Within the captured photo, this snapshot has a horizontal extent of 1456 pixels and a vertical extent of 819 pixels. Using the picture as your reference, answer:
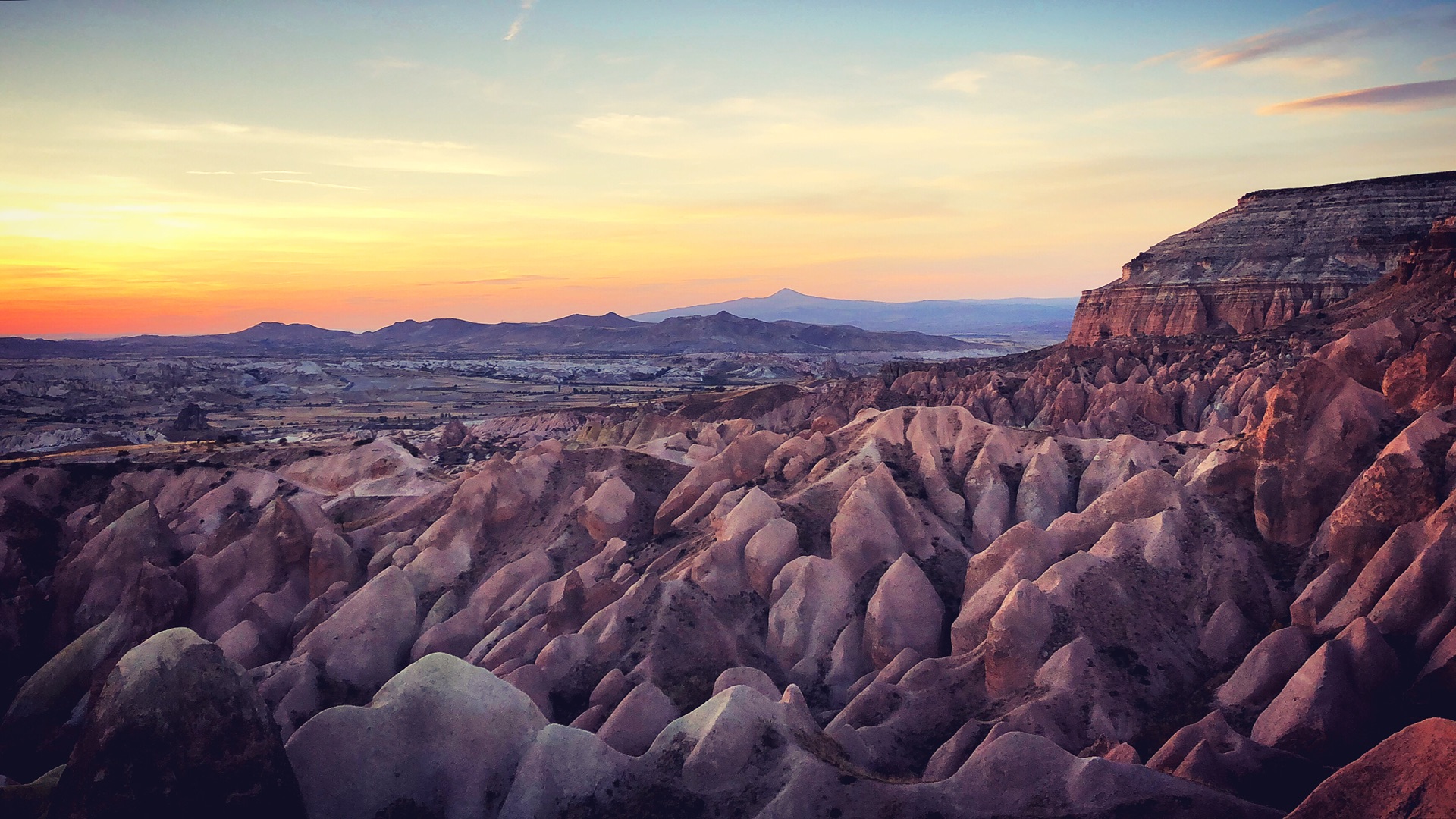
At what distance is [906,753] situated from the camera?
849 inches

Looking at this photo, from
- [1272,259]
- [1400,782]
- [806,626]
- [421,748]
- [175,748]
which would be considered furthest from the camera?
[1272,259]

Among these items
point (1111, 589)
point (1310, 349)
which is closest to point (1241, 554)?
point (1111, 589)

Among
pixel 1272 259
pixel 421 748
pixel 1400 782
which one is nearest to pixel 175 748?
pixel 421 748

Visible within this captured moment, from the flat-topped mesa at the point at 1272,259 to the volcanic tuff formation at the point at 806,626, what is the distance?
44.2 m

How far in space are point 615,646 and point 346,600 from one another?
1176 cm

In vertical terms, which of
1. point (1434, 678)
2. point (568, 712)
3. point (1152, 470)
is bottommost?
point (568, 712)

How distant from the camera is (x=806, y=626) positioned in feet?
95.0

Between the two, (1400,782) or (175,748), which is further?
(175,748)

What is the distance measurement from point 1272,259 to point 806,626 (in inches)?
3659

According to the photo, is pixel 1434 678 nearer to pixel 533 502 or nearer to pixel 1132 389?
pixel 533 502

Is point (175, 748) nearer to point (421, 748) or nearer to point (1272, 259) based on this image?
point (421, 748)

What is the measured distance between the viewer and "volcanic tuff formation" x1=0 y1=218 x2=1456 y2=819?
1691 cm

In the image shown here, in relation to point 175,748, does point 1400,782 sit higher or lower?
lower

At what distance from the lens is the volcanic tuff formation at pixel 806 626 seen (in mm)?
16906
